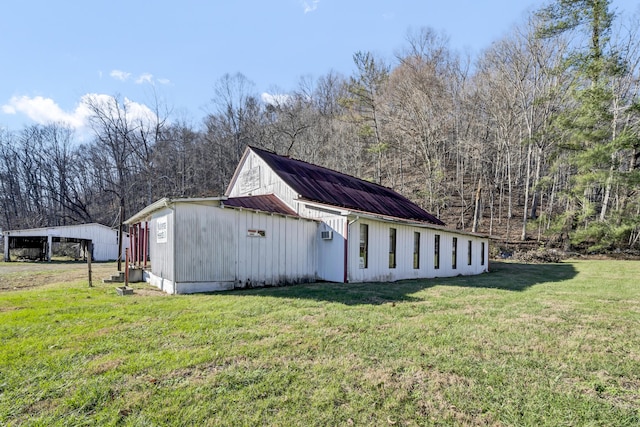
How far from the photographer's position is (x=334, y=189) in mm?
14523

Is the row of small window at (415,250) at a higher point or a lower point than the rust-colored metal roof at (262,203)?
lower

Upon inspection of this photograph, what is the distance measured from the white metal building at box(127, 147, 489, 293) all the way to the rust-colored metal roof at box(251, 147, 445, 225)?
0.24 ft

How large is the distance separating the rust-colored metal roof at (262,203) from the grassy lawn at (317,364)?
4.12 metres

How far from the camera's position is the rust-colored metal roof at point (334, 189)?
42.8 ft

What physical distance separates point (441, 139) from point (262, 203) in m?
19.3

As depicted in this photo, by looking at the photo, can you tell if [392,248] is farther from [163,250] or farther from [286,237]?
[163,250]

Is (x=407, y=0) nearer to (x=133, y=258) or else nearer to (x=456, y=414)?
(x=456, y=414)

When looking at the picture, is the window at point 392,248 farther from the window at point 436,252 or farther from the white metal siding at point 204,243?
the white metal siding at point 204,243

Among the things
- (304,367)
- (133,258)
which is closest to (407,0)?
(304,367)

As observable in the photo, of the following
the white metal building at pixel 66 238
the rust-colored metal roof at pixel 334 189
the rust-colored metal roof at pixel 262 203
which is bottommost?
the white metal building at pixel 66 238

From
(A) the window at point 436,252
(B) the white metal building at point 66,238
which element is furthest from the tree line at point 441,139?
(A) the window at point 436,252

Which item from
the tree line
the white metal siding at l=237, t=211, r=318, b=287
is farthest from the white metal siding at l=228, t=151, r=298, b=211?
the tree line

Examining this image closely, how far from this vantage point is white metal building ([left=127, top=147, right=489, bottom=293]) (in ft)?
27.6

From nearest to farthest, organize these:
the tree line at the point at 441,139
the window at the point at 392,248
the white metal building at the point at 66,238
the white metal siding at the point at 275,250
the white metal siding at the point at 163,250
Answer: the white metal siding at the point at 163,250 < the white metal siding at the point at 275,250 < the window at the point at 392,248 < the tree line at the point at 441,139 < the white metal building at the point at 66,238
